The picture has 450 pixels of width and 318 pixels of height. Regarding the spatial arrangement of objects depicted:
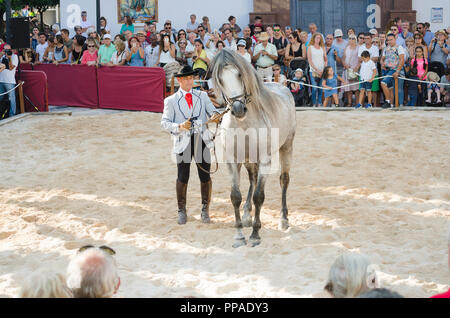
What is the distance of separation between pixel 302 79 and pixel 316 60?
592mm

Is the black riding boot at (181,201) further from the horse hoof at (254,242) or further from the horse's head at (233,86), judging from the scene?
the horse's head at (233,86)

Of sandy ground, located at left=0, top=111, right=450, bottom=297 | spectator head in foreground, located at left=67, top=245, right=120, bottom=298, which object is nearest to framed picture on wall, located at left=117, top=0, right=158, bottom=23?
sandy ground, located at left=0, top=111, right=450, bottom=297

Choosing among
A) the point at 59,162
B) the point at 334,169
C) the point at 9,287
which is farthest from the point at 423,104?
the point at 9,287

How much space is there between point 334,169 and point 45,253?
4.81 m

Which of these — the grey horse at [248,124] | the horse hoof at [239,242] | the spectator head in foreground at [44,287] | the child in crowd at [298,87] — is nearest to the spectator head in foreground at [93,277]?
the spectator head in foreground at [44,287]

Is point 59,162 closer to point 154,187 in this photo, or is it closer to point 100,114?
point 154,187

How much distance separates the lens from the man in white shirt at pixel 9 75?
14547 mm

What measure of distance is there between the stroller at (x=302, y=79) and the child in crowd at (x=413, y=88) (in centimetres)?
229

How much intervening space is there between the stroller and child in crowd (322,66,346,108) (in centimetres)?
39

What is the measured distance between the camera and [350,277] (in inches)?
125

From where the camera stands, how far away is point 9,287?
18.2ft

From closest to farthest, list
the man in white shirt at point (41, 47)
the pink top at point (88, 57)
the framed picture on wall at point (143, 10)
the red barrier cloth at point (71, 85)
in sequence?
1. the red barrier cloth at point (71, 85)
2. the pink top at point (88, 57)
3. the man in white shirt at point (41, 47)
4. the framed picture on wall at point (143, 10)

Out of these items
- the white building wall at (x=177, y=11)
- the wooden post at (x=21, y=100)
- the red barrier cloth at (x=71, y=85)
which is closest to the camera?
the wooden post at (x=21, y=100)
